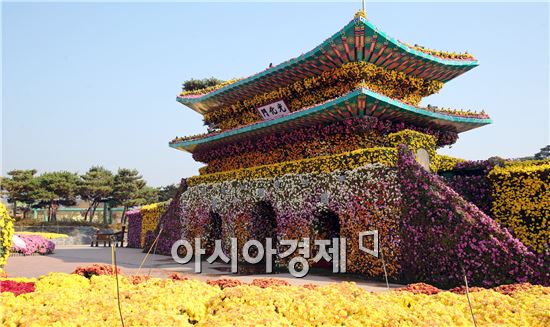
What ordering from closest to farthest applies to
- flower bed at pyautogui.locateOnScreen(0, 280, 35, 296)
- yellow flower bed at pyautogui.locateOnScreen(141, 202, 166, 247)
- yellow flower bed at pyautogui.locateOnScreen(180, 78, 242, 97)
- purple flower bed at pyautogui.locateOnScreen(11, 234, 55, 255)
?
1. flower bed at pyautogui.locateOnScreen(0, 280, 35, 296)
2. yellow flower bed at pyautogui.locateOnScreen(180, 78, 242, 97)
3. purple flower bed at pyautogui.locateOnScreen(11, 234, 55, 255)
4. yellow flower bed at pyautogui.locateOnScreen(141, 202, 166, 247)

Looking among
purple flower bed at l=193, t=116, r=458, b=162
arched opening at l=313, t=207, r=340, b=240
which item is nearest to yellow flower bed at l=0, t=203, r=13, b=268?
arched opening at l=313, t=207, r=340, b=240

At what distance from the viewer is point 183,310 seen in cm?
614

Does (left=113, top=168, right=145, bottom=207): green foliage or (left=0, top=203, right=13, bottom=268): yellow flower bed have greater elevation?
(left=113, top=168, right=145, bottom=207): green foliage

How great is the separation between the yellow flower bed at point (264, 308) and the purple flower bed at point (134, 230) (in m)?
25.9

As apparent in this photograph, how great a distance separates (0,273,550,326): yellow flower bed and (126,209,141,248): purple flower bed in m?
25.9

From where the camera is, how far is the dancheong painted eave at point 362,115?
14797 mm

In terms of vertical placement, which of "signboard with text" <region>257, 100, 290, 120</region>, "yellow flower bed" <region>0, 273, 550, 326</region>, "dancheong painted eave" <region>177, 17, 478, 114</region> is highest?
"dancheong painted eave" <region>177, 17, 478, 114</region>

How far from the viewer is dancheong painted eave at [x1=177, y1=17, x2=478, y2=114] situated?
1527 cm

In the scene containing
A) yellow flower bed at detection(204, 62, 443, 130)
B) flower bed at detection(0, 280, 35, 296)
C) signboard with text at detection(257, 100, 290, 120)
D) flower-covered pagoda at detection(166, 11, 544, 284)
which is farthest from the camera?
signboard with text at detection(257, 100, 290, 120)

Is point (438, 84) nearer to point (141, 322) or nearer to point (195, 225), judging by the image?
point (195, 225)

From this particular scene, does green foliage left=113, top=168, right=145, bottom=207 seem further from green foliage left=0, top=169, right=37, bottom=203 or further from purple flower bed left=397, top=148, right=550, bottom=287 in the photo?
purple flower bed left=397, top=148, right=550, bottom=287

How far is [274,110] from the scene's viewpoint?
20422 mm

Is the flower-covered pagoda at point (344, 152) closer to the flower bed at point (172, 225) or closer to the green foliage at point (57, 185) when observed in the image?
the flower bed at point (172, 225)

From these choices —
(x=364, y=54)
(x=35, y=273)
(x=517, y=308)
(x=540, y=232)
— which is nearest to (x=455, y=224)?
(x=540, y=232)
